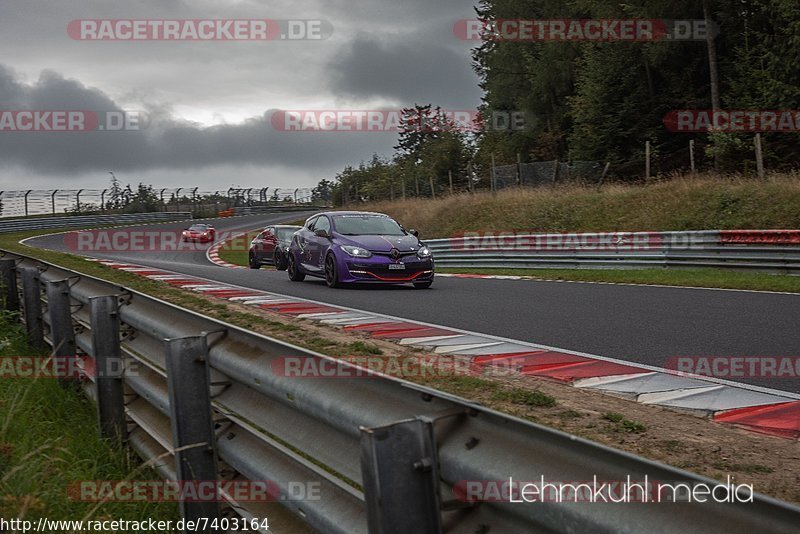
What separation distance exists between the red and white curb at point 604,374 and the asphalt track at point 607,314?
30 cm

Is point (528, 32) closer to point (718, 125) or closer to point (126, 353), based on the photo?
point (718, 125)

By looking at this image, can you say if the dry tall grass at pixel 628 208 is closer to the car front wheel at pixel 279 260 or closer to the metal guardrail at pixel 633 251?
the metal guardrail at pixel 633 251

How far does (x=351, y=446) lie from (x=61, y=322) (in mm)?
4884

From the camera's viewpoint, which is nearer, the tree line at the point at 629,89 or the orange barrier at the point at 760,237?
the orange barrier at the point at 760,237

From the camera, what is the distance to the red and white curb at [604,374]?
5.18 m

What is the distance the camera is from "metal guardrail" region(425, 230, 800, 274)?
16.0 metres

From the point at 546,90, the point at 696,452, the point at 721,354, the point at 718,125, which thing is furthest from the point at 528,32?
the point at 696,452

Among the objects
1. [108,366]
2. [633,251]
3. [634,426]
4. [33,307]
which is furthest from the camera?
[633,251]

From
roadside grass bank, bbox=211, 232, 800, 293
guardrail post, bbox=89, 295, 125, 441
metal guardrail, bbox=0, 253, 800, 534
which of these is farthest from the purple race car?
metal guardrail, bbox=0, 253, 800, 534

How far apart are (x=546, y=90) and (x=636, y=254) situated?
3088cm

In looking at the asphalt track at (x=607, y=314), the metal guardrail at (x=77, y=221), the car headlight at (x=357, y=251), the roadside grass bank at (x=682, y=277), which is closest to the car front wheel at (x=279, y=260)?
the asphalt track at (x=607, y=314)

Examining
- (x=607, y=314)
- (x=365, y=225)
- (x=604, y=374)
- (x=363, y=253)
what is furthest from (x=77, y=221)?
(x=604, y=374)

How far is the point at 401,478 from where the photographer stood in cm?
190

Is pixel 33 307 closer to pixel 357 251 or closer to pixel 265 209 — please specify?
pixel 357 251
